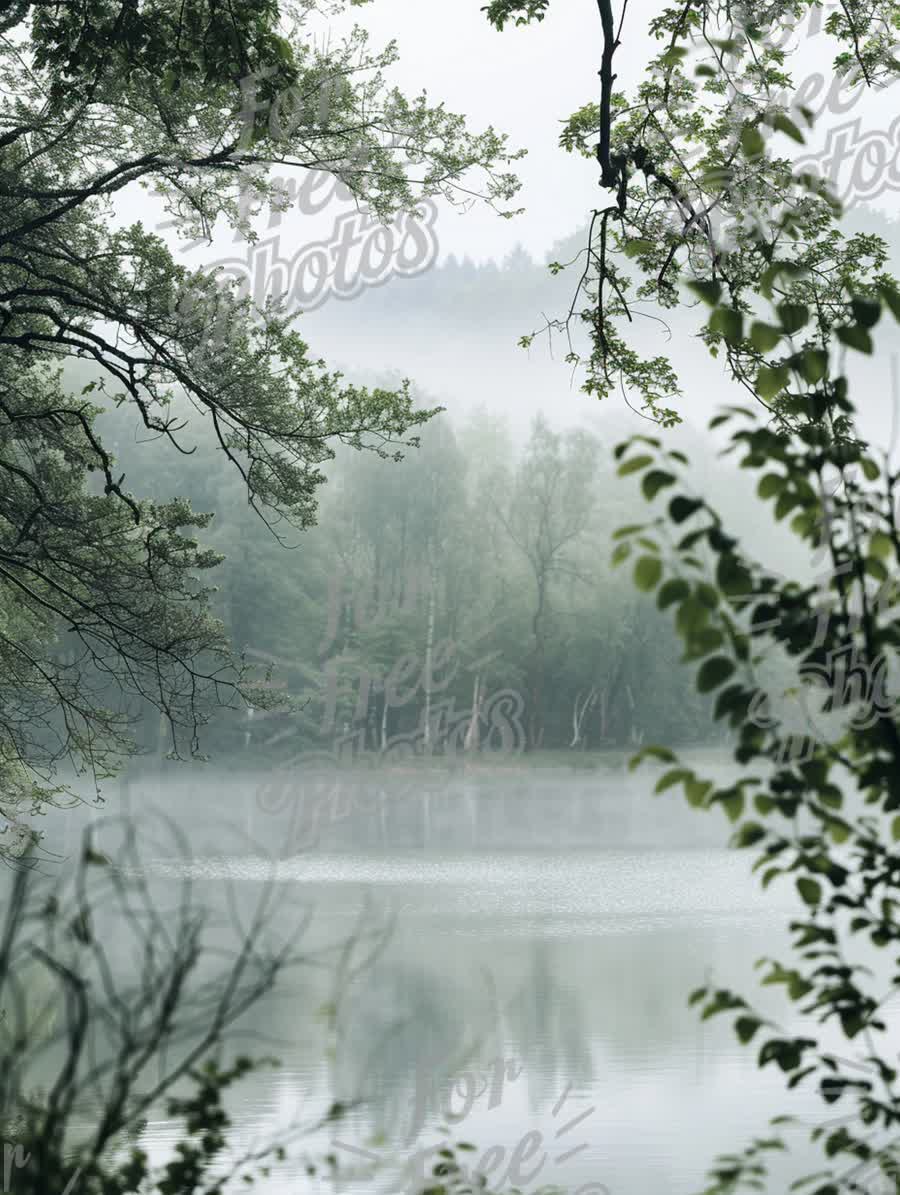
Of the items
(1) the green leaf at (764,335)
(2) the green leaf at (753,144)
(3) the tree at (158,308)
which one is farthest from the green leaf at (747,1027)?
(3) the tree at (158,308)

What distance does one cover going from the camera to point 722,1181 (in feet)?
4.91

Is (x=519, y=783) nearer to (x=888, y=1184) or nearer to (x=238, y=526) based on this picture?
(x=238, y=526)

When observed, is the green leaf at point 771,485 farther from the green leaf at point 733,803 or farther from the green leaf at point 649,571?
the green leaf at point 733,803

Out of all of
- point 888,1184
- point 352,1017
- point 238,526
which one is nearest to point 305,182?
point 352,1017

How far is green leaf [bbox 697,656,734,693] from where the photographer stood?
1366 millimetres

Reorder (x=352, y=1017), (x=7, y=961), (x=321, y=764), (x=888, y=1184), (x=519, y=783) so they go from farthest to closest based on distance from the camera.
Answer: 1. (x=321, y=764)
2. (x=519, y=783)
3. (x=352, y=1017)
4. (x=888, y=1184)
5. (x=7, y=961)

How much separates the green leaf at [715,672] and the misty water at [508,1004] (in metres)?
0.38

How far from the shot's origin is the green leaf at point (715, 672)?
4.48ft

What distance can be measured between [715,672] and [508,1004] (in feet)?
27.0

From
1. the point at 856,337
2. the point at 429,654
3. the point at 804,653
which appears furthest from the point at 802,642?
the point at 429,654

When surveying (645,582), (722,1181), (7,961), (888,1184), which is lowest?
(888,1184)

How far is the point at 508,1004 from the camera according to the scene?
9195mm

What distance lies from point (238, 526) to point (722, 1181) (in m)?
33.3

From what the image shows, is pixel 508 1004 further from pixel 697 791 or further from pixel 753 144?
pixel 753 144
